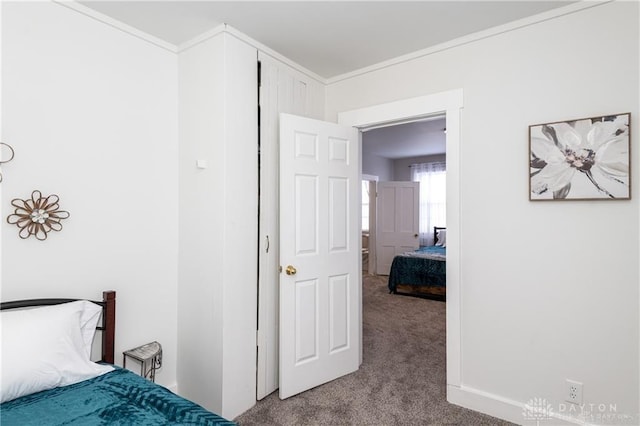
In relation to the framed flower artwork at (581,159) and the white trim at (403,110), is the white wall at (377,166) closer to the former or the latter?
the white trim at (403,110)

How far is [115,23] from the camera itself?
2213mm

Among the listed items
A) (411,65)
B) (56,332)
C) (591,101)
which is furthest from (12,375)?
(591,101)

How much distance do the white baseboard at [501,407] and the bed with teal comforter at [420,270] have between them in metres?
2.95

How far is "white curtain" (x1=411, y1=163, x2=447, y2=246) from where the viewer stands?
793 cm

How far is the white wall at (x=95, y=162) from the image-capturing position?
1848 mm

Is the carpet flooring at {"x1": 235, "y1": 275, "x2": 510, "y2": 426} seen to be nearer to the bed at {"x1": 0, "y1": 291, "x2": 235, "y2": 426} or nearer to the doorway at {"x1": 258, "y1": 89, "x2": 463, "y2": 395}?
the doorway at {"x1": 258, "y1": 89, "x2": 463, "y2": 395}

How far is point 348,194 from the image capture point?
2.95m

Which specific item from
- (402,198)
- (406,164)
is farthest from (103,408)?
(406,164)

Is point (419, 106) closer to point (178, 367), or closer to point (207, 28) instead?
point (207, 28)

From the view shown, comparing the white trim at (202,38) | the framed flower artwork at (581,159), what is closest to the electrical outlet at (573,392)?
the framed flower artwork at (581,159)

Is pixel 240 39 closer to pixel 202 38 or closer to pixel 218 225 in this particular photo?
pixel 202 38

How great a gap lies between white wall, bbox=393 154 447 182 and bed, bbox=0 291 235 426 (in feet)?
25.0

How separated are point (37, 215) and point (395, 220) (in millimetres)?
6460

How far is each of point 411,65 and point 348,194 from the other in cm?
110
